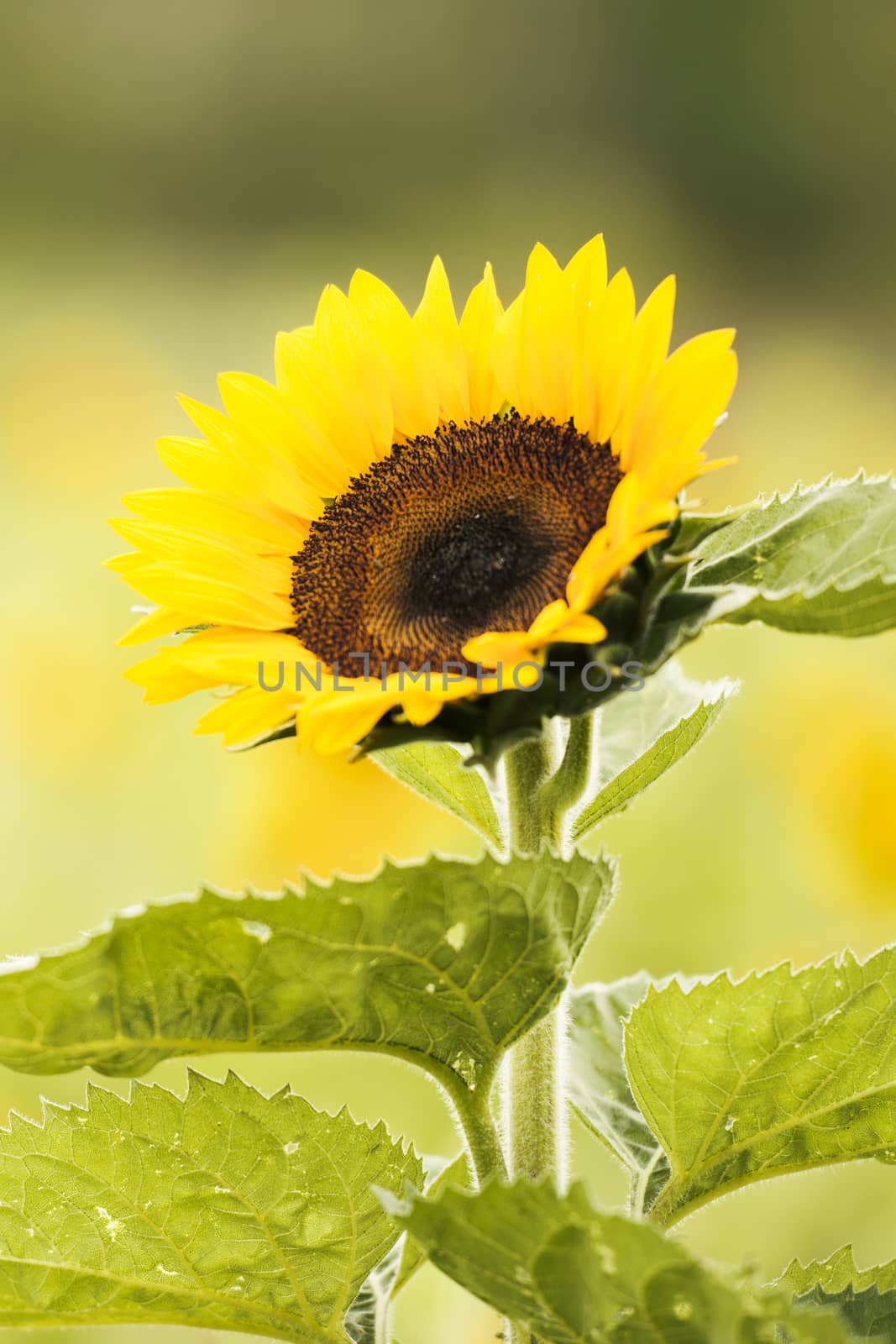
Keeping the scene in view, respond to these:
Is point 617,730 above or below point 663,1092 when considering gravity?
above

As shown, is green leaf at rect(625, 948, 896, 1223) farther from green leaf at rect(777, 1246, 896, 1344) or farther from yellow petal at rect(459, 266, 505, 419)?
yellow petal at rect(459, 266, 505, 419)

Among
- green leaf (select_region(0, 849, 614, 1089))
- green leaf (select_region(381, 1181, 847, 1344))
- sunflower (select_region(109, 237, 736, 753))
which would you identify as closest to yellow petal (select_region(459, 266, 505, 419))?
sunflower (select_region(109, 237, 736, 753))

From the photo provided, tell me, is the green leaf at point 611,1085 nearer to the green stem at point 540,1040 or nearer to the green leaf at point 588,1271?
the green stem at point 540,1040

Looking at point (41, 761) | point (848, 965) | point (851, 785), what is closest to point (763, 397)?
point (851, 785)

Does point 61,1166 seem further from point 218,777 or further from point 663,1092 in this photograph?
point 218,777

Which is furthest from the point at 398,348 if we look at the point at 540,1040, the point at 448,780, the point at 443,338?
the point at 540,1040
